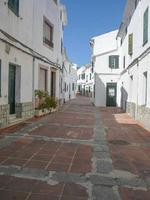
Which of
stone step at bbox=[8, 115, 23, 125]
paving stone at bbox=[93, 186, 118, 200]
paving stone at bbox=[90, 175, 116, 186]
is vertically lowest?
paving stone at bbox=[93, 186, 118, 200]

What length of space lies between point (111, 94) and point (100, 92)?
39.8 inches

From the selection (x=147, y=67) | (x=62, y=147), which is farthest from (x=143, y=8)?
(x=62, y=147)

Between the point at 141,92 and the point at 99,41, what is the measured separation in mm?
15142

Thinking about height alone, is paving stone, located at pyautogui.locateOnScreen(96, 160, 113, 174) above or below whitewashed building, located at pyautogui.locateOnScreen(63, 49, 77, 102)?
below

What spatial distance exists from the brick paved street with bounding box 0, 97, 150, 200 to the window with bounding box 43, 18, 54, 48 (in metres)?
8.74

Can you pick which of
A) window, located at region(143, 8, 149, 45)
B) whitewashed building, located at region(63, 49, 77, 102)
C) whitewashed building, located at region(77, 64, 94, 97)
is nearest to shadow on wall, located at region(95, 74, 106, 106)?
whitewashed building, located at region(63, 49, 77, 102)

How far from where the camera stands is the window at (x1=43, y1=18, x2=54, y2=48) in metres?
16.6

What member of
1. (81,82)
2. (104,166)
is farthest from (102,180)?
(81,82)

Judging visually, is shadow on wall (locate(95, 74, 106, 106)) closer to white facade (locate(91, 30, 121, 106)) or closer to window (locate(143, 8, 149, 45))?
white facade (locate(91, 30, 121, 106))

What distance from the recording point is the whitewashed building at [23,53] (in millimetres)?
10078

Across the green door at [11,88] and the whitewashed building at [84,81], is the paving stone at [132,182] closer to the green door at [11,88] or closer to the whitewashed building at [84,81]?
the green door at [11,88]

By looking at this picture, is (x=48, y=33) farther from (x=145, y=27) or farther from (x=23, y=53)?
(x=145, y=27)

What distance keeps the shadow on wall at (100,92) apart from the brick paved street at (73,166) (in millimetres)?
16774

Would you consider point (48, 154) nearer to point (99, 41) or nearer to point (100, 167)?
point (100, 167)
